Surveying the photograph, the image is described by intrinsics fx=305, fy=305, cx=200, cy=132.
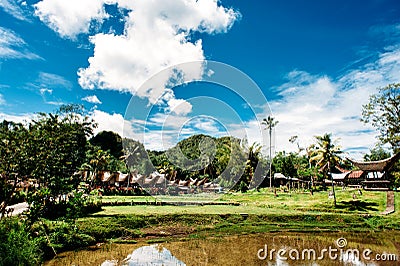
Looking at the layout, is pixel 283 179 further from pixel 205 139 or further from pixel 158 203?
pixel 158 203

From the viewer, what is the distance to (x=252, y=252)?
10.6 meters

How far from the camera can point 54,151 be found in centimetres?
1270

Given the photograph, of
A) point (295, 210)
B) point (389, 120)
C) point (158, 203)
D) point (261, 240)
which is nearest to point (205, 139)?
point (158, 203)

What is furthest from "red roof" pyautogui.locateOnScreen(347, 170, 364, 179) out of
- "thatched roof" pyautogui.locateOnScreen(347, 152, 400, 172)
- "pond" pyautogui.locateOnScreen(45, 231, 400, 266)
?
"pond" pyautogui.locateOnScreen(45, 231, 400, 266)

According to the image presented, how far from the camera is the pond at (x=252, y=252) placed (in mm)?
9375

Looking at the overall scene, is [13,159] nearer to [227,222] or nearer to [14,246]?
[14,246]

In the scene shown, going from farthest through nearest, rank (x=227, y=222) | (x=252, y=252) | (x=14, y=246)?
(x=227, y=222)
(x=252, y=252)
(x=14, y=246)

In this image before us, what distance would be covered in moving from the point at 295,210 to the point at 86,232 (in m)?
13.2

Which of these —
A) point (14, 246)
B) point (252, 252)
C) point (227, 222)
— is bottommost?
point (252, 252)

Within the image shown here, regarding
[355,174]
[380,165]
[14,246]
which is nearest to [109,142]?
[355,174]

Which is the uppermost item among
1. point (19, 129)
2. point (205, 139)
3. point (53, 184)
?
point (205, 139)

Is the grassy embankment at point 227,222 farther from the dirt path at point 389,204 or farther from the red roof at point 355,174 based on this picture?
the red roof at point 355,174

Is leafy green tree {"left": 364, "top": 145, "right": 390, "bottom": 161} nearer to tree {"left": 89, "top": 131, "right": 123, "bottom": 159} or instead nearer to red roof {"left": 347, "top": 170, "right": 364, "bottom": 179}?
red roof {"left": 347, "top": 170, "right": 364, "bottom": 179}

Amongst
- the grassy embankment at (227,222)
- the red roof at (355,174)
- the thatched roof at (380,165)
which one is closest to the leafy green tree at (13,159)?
the grassy embankment at (227,222)
